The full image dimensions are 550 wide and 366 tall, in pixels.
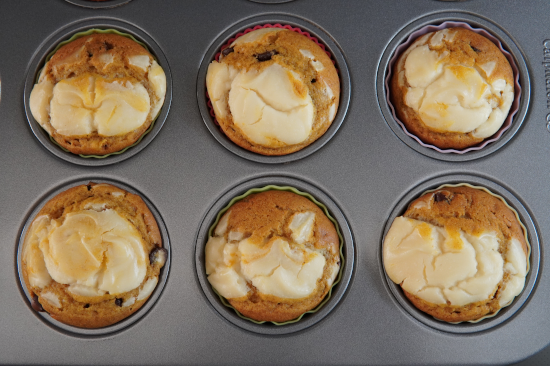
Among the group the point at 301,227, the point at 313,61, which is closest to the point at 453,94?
the point at 313,61

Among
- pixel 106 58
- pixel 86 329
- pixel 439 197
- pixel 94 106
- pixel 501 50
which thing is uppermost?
pixel 501 50

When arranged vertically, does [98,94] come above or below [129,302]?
above

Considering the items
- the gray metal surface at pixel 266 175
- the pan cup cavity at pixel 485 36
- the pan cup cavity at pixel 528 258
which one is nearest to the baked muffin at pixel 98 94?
the gray metal surface at pixel 266 175

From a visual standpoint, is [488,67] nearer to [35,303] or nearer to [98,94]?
[98,94]

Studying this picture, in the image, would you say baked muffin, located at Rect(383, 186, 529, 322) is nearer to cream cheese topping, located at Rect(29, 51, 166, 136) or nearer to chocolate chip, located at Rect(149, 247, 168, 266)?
chocolate chip, located at Rect(149, 247, 168, 266)

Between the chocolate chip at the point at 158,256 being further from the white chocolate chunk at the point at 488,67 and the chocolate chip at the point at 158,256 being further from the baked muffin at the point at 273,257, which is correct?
the white chocolate chunk at the point at 488,67

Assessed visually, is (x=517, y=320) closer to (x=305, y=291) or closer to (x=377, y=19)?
(x=305, y=291)
